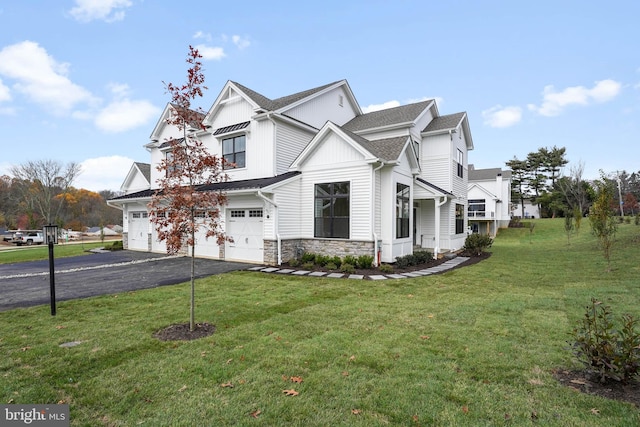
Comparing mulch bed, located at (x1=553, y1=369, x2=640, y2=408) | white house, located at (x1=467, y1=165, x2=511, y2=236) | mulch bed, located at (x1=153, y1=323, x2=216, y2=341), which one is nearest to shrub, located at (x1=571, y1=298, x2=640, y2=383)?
mulch bed, located at (x1=553, y1=369, x2=640, y2=408)

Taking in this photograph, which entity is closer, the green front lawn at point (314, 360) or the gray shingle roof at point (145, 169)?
the green front lawn at point (314, 360)

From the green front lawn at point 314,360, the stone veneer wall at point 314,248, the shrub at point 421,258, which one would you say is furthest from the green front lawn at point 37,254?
the shrub at point 421,258

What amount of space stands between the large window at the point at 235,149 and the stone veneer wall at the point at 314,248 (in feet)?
16.6

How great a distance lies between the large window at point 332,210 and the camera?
1252 centimetres

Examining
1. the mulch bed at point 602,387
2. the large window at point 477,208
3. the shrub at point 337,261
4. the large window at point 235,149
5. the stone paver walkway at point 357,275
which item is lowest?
the stone paver walkway at point 357,275

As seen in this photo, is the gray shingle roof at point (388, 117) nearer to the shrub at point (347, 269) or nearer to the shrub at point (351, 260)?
the shrub at point (351, 260)

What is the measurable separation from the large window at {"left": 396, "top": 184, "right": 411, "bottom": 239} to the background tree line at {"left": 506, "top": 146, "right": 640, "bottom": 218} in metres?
39.0

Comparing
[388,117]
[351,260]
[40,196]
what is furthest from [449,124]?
[40,196]

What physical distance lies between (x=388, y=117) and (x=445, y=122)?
3.41 metres

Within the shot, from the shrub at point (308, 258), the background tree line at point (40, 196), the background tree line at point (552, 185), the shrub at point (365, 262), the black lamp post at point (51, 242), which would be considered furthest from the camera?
the background tree line at point (40, 196)

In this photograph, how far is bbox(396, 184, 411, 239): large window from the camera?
42.1 ft

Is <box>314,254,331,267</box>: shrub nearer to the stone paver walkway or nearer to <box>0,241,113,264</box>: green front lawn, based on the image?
the stone paver walkway

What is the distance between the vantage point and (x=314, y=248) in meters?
13.2

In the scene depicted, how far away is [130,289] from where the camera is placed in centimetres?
865
